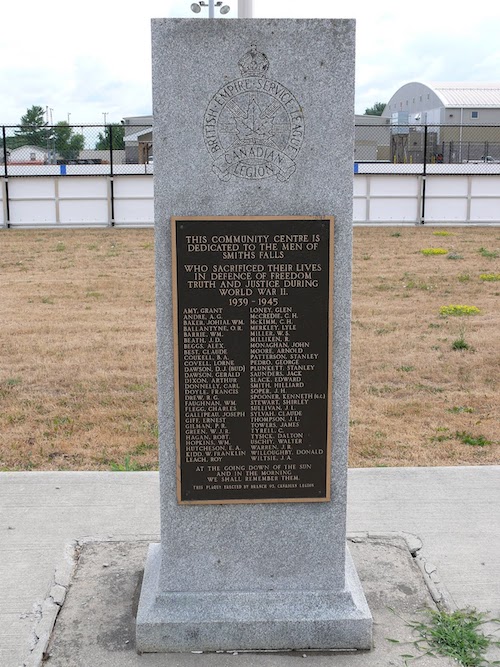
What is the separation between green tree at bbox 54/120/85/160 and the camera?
28.6m

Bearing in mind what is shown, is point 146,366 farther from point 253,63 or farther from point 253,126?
point 253,63

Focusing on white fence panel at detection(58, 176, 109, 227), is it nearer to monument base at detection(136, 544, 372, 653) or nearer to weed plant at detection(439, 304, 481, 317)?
weed plant at detection(439, 304, 481, 317)

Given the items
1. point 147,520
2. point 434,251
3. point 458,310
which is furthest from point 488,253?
point 147,520

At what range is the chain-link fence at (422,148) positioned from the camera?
3007 centimetres

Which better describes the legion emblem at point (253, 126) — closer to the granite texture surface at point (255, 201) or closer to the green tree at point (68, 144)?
the granite texture surface at point (255, 201)

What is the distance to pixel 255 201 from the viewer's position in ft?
11.8

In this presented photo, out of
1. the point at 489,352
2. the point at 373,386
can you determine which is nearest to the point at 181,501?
the point at 373,386

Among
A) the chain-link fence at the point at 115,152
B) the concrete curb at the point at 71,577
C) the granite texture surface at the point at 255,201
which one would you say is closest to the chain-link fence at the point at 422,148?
the chain-link fence at the point at 115,152

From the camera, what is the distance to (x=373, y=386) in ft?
26.7

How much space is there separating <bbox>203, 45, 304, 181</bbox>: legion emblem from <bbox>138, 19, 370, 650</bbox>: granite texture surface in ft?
0.07

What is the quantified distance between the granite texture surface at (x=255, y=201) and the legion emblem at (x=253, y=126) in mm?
22

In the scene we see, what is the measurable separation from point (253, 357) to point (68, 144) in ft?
93.6

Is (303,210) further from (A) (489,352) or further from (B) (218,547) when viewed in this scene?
(A) (489,352)

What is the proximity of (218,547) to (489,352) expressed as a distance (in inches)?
244
